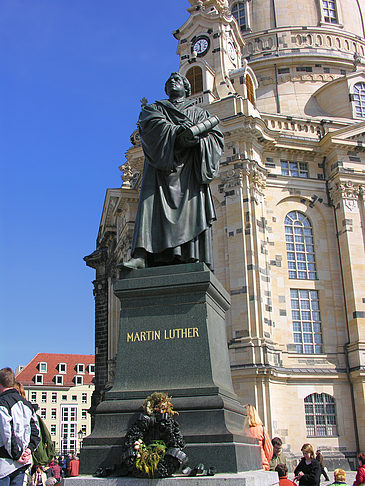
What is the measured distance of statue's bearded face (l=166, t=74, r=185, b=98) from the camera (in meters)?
8.41

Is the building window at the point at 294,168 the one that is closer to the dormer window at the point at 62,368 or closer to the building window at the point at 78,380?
the building window at the point at 78,380

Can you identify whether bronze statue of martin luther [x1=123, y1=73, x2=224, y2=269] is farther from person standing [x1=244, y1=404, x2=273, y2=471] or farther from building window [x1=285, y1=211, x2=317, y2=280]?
building window [x1=285, y1=211, x2=317, y2=280]

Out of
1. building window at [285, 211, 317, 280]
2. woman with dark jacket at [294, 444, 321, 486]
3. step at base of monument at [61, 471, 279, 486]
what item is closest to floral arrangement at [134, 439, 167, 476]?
step at base of monument at [61, 471, 279, 486]

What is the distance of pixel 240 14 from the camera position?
145 feet

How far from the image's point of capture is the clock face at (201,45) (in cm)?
3324

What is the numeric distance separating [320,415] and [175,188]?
20583mm

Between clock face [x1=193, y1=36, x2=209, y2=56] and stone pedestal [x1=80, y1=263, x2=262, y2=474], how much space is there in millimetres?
28399

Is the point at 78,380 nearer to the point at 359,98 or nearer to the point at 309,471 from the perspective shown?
the point at 359,98

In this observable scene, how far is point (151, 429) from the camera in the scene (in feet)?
19.5

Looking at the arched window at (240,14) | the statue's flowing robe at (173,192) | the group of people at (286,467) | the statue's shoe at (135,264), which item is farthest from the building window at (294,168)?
the statue's shoe at (135,264)

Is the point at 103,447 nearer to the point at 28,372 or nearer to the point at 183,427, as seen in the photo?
the point at 183,427

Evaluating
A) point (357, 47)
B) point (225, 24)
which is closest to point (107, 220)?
point (225, 24)

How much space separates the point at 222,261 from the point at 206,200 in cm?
1868

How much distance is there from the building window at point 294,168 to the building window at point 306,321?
6.15 m
